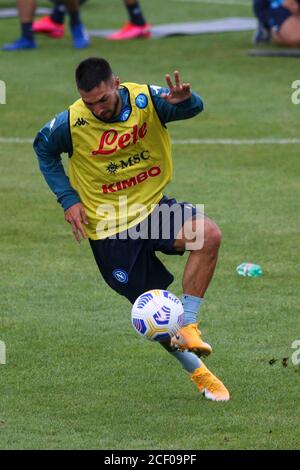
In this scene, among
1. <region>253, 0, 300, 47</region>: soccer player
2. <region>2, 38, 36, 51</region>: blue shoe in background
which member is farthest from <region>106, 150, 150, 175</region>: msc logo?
<region>2, 38, 36, 51</region>: blue shoe in background

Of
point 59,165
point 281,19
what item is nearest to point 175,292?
point 59,165

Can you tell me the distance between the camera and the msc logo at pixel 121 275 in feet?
25.5

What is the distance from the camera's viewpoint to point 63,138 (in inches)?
305

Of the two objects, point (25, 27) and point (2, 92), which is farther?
point (25, 27)

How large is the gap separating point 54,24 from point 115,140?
13.3m

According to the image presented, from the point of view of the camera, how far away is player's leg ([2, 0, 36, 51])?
1866 cm

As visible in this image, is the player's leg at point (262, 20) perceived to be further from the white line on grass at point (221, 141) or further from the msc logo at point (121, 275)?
the msc logo at point (121, 275)

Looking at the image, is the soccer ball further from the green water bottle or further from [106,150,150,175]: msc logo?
the green water bottle

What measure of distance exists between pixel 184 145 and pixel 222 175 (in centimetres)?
134

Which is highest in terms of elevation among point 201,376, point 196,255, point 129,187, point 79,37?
point 129,187

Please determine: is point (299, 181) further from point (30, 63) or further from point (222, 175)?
point (30, 63)

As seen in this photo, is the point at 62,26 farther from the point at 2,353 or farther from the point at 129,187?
the point at 129,187

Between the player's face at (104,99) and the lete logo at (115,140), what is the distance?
0.36ft

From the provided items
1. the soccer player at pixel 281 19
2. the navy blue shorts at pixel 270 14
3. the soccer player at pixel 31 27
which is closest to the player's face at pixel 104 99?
the soccer player at pixel 31 27
